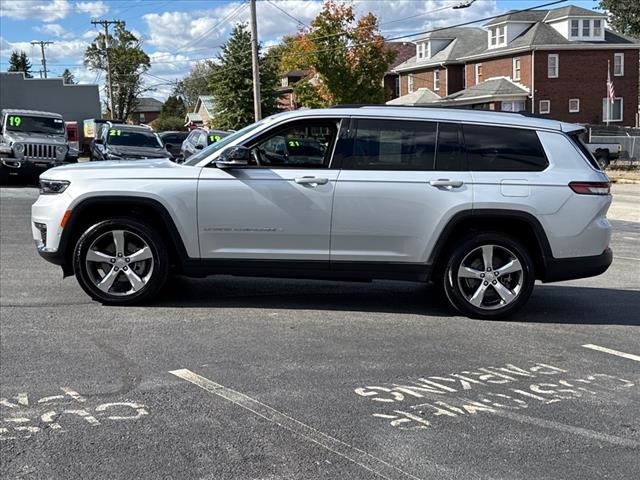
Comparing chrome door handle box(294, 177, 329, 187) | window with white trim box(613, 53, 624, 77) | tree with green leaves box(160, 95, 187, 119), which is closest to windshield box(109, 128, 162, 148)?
chrome door handle box(294, 177, 329, 187)

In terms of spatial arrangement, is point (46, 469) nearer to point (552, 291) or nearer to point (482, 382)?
point (482, 382)

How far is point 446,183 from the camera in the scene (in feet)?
21.0

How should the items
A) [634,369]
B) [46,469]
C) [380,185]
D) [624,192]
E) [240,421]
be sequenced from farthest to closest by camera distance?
[624,192] → [380,185] → [634,369] → [240,421] → [46,469]

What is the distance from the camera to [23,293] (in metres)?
7.40

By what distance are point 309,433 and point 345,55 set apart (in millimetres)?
41544

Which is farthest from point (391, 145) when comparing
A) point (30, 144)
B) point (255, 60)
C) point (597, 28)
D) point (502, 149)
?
point (597, 28)

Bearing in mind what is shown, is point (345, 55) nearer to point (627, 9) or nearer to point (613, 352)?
point (627, 9)

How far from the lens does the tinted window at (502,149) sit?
6512 millimetres

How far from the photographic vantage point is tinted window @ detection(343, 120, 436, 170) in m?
6.50

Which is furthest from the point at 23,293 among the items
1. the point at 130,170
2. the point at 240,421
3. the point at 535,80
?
the point at 535,80

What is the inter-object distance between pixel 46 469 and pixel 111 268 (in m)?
3.25

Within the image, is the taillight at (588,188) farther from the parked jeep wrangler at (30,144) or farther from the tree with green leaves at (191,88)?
the tree with green leaves at (191,88)

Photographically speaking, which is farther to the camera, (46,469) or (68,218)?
(68,218)

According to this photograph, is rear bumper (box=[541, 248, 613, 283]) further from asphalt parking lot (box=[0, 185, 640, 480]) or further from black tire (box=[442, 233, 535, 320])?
asphalt parking lot (box=[0, 185, 640, 480])
